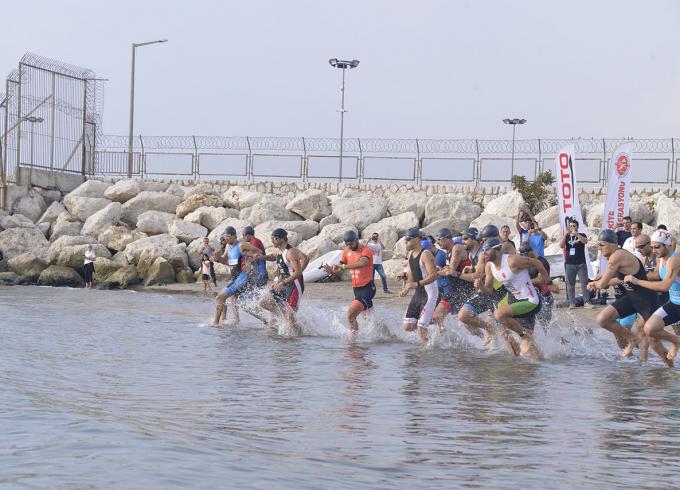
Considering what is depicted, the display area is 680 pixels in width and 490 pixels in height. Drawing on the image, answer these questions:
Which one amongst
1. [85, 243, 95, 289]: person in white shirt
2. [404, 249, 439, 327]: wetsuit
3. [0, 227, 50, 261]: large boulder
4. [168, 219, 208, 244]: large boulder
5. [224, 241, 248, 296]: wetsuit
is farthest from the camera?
[0, 227, 50, 261]: large boulder

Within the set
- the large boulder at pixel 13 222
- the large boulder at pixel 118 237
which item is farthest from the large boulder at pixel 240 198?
the large boulder at pixel 13 222

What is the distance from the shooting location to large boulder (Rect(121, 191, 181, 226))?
3506 cm

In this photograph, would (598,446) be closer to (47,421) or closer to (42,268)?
(47,421)

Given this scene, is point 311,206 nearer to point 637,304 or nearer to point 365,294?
point 365,294

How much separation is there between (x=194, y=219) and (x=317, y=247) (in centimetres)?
594

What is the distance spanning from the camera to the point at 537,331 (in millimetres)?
12836

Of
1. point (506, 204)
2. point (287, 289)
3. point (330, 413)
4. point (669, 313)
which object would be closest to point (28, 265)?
point (506, 204)

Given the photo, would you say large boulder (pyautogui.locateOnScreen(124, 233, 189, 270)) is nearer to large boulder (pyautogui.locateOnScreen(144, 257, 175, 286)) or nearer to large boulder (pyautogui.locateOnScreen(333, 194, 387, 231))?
large boulder (pyautogui.locateOnScreen(144, 257, 175, 286))

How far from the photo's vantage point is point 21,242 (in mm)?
32906

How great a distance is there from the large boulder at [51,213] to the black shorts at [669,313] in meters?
27.4

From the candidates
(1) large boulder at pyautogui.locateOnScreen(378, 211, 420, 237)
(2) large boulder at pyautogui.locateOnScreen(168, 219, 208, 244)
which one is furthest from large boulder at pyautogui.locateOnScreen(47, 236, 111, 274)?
(1) large boulder at pyautogui.locateOnScreen(378, 211, 420, 237)

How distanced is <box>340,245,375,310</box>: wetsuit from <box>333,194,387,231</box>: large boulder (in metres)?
16.9

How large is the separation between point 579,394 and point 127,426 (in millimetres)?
4259

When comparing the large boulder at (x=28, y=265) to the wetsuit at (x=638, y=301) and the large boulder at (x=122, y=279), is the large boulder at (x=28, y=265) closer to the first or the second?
the large boulder at (x=122, y=279)
